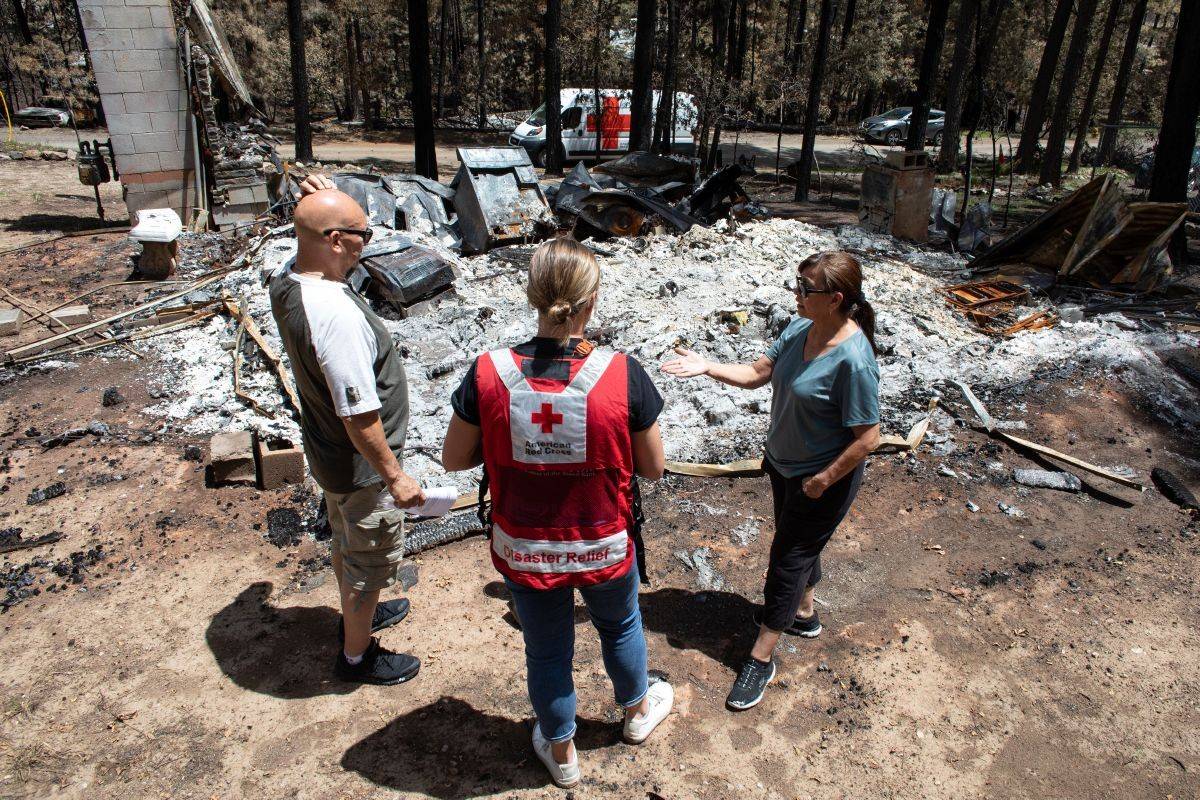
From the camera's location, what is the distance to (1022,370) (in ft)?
20.1

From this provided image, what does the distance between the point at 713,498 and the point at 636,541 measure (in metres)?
2.33

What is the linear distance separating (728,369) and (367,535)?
4.98 ft

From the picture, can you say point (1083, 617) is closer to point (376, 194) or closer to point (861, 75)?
point (376, 194)

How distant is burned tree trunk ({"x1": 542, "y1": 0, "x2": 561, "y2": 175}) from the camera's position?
16531 millimetres

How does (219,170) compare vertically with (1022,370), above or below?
above

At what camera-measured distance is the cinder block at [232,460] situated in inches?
174

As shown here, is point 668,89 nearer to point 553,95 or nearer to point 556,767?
point 553,95

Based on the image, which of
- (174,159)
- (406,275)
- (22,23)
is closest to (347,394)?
(406,275)

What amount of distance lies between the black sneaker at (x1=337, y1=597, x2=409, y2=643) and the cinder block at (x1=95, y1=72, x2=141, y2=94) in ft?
31.5

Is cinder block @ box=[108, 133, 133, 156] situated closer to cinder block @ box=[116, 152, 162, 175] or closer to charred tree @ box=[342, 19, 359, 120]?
cinder block @ box=[116, 152, 162, 175]

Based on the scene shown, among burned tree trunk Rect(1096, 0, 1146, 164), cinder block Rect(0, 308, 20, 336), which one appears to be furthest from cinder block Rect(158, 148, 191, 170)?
burned tree trunk Rect(1096, 0, 1146, 164)

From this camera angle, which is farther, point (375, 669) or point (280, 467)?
point (280, 467)

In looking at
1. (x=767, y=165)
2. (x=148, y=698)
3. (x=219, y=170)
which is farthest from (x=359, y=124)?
(x=148, y=698)

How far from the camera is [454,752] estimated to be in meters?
2.76
